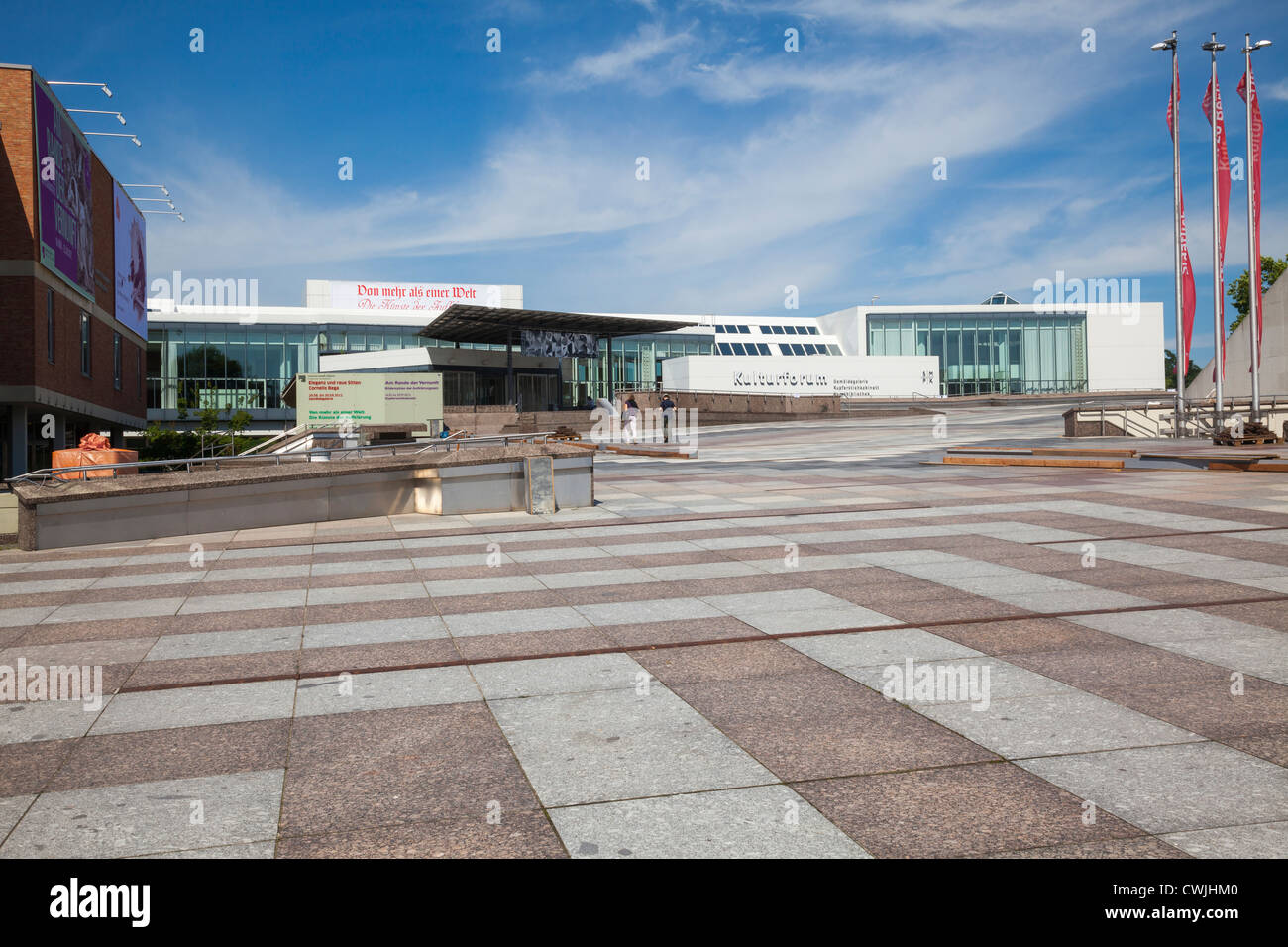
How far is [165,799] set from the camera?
165 inches

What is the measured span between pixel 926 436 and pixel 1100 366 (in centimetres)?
5915

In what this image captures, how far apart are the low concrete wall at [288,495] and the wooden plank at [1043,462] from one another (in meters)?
10.9

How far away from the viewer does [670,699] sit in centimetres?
553

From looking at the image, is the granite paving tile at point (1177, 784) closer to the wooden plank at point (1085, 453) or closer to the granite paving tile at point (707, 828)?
the granite paving tile at point (707, 828)

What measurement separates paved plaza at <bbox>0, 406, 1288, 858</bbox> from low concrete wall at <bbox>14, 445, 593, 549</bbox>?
131 cm

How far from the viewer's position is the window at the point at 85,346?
42000 millimetres

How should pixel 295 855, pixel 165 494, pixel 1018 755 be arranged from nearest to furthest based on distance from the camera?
pixel 295 855
pixel 1018 755
pixel 165 494

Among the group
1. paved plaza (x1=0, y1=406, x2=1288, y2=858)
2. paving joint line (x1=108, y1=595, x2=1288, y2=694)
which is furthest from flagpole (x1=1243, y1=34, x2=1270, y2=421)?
paving joint line (x1=108, y1=595, x2=1288, y2=694)

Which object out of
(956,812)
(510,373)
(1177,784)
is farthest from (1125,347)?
(956,812)

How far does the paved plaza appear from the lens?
384 cm

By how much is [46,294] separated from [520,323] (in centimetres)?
2674
